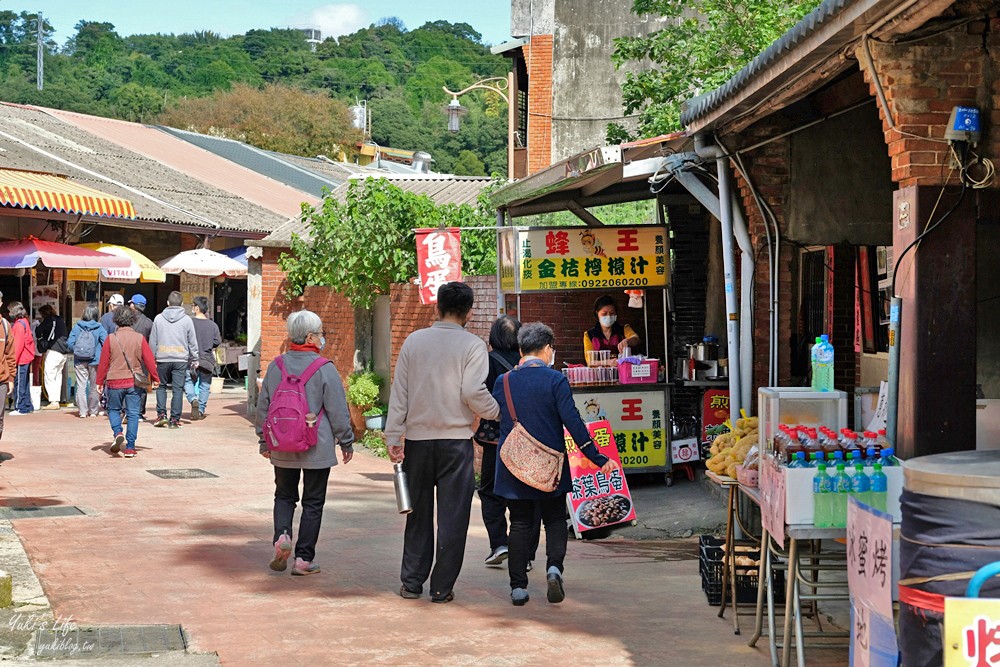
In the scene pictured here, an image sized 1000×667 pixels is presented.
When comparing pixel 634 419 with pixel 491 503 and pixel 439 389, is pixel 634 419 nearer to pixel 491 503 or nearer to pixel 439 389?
pixel 491 503

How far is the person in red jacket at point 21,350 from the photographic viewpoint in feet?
56.6

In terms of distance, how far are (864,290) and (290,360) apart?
17.9 feet

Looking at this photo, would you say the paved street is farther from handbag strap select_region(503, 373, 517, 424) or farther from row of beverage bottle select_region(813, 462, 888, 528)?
handbag strap select_region(503, 373, 517, 424)

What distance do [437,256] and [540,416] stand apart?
638 centimetres

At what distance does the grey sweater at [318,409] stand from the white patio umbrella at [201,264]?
15.4 meters

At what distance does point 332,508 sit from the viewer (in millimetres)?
11594

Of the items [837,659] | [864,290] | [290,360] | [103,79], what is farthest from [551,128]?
[103,79]

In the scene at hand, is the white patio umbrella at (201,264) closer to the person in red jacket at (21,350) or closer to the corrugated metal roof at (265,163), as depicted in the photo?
the person in red jacket at (21,350)

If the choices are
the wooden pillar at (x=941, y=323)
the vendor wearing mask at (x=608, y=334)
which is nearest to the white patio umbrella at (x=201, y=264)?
the vendor wearing mask at (x=608, y=334)

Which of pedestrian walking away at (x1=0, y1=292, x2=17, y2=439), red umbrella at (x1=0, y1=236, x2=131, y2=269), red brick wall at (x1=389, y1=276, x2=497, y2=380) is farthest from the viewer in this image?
red umbrella at (x1=0, y1=236, x2=131, y2=269)

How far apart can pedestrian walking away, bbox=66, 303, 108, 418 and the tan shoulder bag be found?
12576 mm

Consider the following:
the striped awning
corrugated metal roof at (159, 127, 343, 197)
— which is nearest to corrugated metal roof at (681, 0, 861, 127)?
the striped awning

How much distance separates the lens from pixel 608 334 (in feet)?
41.4

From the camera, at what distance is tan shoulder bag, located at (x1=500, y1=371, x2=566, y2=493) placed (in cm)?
748
